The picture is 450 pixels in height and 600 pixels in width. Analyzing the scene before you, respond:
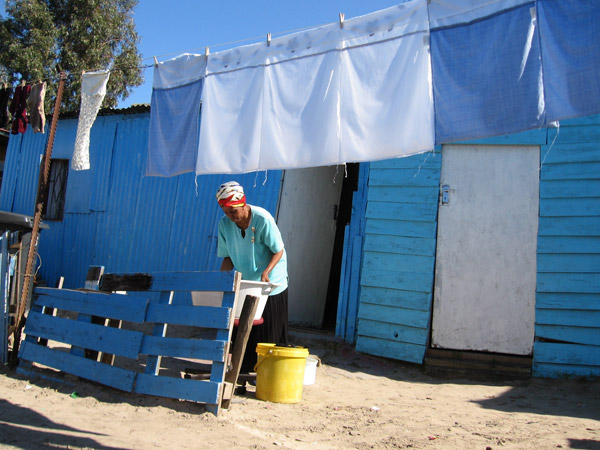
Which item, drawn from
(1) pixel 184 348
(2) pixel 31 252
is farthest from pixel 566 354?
(2) pixel 31 252

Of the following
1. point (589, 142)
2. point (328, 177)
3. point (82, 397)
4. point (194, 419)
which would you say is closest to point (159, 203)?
point (328, 177)

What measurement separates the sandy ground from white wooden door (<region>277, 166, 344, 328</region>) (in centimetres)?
248

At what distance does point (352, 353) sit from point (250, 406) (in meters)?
2.64

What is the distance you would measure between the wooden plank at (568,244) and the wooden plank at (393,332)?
5.46 ft

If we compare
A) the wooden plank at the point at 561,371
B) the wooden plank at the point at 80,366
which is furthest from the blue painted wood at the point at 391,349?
the wooden plank at the point at 80,366

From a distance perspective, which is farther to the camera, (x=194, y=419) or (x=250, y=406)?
(x=250, y=406)

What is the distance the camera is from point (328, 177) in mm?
8516

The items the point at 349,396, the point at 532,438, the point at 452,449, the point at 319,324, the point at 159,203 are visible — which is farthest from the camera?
the point at 159,203

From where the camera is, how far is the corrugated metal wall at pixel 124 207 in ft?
27.2

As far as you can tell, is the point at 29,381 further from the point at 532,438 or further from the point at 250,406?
the point at 532,438

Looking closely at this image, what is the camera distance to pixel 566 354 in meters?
5.87

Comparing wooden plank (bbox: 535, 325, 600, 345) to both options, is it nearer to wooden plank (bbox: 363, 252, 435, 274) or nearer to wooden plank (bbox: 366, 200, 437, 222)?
wooden plank (bbox: 363, 252, 435, 274)

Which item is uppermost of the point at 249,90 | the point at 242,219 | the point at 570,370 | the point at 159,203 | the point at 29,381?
the point at 249,90

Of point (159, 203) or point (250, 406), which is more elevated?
point (159, 203)
